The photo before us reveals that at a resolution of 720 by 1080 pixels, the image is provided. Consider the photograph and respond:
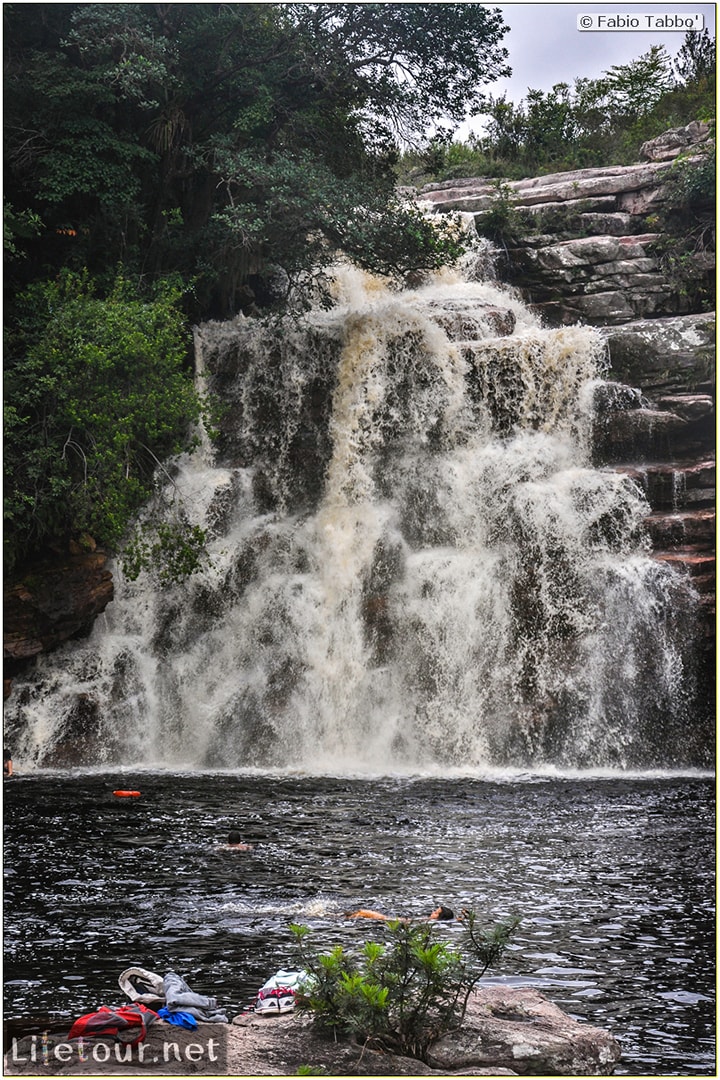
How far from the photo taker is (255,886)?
8.83 meters

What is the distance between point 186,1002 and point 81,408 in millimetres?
11545

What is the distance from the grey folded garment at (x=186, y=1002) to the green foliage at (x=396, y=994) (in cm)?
48

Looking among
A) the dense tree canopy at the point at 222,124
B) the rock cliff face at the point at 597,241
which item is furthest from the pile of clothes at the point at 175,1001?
the rock cliff face at the point at 597,241

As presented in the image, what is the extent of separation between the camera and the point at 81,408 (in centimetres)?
1566

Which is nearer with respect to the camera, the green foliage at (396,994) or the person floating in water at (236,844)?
the green foliage at (396,994)

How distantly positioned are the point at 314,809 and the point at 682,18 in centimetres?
795

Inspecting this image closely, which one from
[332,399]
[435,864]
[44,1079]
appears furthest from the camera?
[332,399]

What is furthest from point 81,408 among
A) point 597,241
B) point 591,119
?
point 591,119

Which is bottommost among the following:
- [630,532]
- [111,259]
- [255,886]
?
[255,886]

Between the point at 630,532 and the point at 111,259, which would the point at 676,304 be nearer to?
the point at 630,532

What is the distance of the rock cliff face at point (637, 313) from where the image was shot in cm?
1708

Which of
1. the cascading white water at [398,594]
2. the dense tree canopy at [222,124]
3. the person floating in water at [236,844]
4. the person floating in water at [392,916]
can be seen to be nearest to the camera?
the person floating in water at [392,916]

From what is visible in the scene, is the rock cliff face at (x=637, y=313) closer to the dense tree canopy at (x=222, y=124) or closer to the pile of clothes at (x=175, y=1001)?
the dense tree canopy at (x=222, y=124)

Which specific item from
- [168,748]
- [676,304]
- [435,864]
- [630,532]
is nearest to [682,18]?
[435,864]
